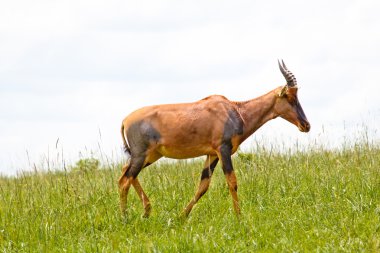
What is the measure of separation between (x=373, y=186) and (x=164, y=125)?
11.1 feet

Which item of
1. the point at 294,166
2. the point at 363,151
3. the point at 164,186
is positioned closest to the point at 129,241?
the point at 164,186

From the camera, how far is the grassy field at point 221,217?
351 inches

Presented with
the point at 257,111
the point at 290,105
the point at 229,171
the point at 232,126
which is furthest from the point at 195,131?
the point at 290,105

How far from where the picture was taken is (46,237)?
32.6 feet

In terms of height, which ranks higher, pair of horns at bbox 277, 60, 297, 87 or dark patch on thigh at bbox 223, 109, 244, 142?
pair of horns at bbox 277, 60, 297, 87

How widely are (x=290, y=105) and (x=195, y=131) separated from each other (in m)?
1.62

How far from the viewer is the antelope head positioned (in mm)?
10953

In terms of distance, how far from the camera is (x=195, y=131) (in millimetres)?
10562

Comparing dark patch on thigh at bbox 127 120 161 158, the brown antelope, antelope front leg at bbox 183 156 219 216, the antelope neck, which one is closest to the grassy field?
antelope front leg at bbox 183 156 219 216

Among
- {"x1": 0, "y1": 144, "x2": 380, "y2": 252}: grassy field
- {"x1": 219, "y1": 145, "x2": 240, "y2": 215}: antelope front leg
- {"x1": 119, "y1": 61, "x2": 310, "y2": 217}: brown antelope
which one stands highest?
{"x1": 119, "y1": 61, "x2": 310, "y2": 217}: brown antelope

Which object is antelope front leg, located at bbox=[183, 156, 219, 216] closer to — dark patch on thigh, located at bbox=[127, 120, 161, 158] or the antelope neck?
the antelope neck

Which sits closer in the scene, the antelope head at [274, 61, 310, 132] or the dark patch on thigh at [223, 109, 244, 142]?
the dark patch on thigh at [223, 109, 244, 142]

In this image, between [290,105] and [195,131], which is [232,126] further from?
[290,105]

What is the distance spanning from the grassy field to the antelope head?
3.72 ft
